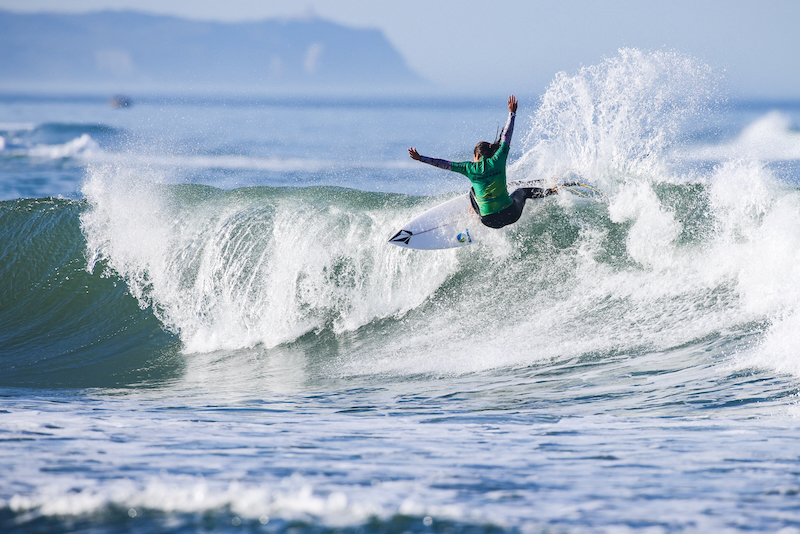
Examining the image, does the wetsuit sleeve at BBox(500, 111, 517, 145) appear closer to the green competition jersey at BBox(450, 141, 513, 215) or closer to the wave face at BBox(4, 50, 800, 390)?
the green competition jersey at BBox(450, 141, 513, 215)

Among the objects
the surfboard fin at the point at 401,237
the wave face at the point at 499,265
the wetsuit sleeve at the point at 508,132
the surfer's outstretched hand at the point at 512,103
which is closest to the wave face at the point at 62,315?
the wave face at the point at 499,265

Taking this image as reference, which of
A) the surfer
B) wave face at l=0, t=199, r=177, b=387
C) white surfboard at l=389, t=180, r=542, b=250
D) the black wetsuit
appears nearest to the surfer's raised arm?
the surfer

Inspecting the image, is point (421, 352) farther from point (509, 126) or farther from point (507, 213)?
point (509, 126)

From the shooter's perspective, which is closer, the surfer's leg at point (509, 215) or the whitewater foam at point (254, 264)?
the surfer's leg at point (509, 215)

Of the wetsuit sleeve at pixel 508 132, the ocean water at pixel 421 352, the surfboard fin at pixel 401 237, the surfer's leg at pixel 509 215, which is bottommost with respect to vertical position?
the ocean water at pixel 421 352

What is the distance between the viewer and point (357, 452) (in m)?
3.94

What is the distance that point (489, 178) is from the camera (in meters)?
7.22

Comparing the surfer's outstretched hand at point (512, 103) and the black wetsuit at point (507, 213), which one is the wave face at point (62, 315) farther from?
the surfer's outstretched hand at point (512, 103)

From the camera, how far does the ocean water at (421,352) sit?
3119mm

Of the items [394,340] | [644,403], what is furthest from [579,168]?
[644,403]

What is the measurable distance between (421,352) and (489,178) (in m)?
2.12

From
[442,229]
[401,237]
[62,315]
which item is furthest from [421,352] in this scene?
[62,315]

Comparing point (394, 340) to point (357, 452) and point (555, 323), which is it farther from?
point (357, 452)

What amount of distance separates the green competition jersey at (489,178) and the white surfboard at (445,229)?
1.25 feet
